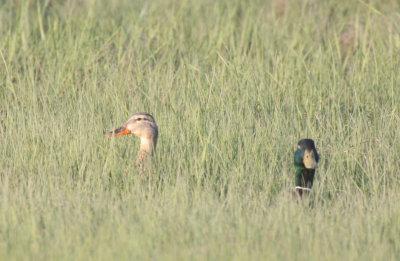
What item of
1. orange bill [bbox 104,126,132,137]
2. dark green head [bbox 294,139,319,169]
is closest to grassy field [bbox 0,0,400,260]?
orange bill [bbox 104,126,132,137]

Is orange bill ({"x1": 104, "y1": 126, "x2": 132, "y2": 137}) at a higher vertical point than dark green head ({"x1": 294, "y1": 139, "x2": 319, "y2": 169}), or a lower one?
higher

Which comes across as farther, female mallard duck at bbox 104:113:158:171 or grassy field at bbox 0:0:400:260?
female mallard duck at bbox 104:113:158:171

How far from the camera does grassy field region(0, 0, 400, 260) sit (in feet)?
16.0

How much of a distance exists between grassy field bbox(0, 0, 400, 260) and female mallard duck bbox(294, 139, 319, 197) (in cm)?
12

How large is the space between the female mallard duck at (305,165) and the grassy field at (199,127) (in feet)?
0.40

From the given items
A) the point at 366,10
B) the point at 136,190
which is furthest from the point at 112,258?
the point at 366,10

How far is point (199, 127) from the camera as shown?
6.64 metres

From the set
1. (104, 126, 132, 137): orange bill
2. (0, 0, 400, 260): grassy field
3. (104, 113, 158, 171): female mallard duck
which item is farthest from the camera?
(104, 126, 132, 137): orange bill

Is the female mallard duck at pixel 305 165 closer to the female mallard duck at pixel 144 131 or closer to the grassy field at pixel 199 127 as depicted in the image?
the grassy field at pixel 199 127

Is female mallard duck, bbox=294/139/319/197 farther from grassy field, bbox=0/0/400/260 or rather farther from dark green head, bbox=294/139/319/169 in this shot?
grassy field, bbox=0/0/400/260

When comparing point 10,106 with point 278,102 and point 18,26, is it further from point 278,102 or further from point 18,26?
point 278,102

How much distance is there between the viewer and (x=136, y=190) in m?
5.62

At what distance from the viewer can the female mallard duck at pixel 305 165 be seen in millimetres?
5559

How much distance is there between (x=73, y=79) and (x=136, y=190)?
293 cm
